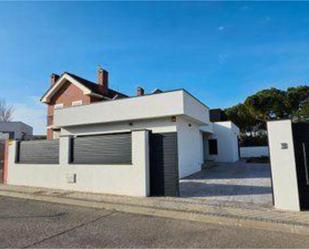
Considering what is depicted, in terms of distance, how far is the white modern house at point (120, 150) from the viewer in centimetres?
858

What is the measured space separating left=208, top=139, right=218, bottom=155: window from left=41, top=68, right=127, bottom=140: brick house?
953 centimetres

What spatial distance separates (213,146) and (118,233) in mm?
19506

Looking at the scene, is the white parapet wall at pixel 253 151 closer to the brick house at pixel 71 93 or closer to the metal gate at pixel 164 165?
the brick house at pixel 71 93

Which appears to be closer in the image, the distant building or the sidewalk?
the sidewalk

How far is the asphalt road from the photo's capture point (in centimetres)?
450

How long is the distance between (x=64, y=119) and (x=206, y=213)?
41.6ft

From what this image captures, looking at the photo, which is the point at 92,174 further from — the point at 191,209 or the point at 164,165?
the point at 191,209

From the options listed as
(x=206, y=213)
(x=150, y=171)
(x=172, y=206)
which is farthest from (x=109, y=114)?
(x=206, y=213)

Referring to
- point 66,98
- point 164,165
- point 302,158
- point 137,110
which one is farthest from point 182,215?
point 66,98

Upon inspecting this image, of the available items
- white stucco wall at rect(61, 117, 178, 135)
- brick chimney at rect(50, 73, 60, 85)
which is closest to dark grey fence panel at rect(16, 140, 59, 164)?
white stucco wall at rect(61, 117, 178, 135)

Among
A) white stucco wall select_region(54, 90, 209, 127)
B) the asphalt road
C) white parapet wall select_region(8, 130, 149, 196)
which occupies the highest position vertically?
white stucco wall select_region(54, 90, 209, 127)

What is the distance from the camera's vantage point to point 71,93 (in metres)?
21.3

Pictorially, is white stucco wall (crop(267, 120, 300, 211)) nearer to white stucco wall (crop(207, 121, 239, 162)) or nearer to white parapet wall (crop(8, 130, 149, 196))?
white parapet wall (crop(8, 130, 149, 196))

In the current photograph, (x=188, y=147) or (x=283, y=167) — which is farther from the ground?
(x=188, y=147)
